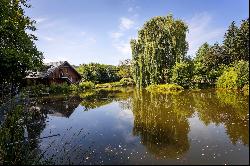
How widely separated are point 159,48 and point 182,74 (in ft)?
18.3

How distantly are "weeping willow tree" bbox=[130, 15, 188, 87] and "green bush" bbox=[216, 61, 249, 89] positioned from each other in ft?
29.8

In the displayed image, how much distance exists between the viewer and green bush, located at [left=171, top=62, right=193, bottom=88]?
132ft

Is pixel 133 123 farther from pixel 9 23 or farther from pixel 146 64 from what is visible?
pixel 146 64

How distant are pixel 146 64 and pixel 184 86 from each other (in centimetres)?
682

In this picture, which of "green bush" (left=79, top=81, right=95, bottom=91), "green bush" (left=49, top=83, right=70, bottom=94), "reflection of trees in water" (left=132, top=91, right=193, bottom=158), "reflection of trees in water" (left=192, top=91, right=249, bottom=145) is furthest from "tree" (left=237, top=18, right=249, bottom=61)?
"green bush" (left=79, top=81, right=95, bottom=91)

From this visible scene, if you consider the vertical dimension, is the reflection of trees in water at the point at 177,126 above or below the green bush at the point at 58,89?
below

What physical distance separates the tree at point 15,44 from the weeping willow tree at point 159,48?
81.7ft

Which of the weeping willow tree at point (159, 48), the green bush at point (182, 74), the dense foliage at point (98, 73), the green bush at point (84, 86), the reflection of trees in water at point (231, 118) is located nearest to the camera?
the reflection of trees in water at point (231, 118)

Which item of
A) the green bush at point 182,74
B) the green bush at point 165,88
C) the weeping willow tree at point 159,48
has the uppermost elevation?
the weeping willow tree at point 159,48

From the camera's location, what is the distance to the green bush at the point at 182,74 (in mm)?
40156

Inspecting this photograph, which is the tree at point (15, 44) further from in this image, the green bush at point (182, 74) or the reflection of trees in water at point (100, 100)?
the green bush at point (182, 74)

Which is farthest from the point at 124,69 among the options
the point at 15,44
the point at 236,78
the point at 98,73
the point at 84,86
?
the point at 15,44

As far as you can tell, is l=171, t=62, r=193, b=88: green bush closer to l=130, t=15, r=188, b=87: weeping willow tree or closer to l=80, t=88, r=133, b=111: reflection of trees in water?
l=130, t=15, r=188, b=87: weeping willow tree

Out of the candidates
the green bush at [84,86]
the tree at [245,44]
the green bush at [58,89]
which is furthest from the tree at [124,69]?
the tree at [245,44]
